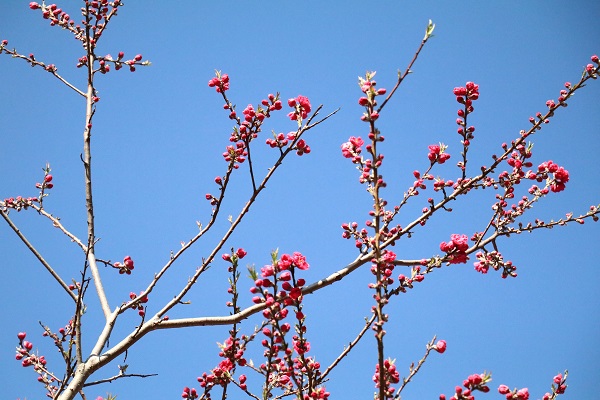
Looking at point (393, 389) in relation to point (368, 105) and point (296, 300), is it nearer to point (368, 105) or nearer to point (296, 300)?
point (296, 300)

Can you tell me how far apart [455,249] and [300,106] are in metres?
1.80

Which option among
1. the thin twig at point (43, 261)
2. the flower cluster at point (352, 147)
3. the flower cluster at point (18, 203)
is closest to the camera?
the flower cluster at point (352, 147)

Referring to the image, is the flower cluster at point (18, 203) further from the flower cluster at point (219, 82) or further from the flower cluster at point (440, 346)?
the flower cluster at point (440, 346)

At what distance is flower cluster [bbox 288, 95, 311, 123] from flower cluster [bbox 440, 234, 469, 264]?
5.41ft

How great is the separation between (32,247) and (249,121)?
2.23 m

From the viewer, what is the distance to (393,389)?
3.61m

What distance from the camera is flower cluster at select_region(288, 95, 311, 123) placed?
153 inches

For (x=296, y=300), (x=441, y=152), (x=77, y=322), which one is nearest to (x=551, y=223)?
(x=441, y=152)

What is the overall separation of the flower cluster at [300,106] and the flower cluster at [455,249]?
1.65m

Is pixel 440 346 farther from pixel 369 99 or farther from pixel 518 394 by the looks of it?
pixel 369 99

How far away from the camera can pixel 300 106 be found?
3.90 metres

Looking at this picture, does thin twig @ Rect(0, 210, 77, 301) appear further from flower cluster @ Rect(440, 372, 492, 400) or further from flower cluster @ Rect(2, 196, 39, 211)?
flower cluster @ Rect(440, 372, 492, 400)

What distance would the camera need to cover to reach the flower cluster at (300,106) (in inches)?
Answer: 153

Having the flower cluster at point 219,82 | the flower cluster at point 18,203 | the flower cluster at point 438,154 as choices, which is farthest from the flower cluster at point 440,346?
the flower cluster at point 18,203
